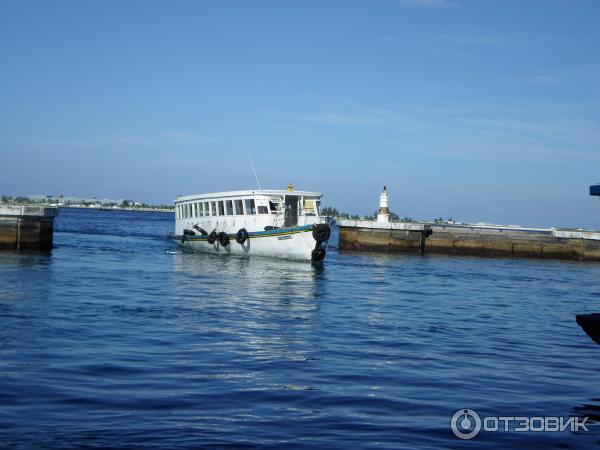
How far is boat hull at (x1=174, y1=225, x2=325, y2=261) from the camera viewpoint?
32.4m

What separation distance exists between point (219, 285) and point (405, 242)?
894 inches

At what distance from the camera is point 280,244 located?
33312 mm

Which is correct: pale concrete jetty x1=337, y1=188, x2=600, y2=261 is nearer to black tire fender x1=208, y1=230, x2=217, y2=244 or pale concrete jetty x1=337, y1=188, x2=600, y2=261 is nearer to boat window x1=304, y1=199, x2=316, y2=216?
boat window x1=304, y1=199, x2=316, y2=216

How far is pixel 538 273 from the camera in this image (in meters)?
35.3

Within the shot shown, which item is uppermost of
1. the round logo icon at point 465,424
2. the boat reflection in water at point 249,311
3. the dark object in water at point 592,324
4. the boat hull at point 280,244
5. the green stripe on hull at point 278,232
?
the green stripe on hull at point 278,232

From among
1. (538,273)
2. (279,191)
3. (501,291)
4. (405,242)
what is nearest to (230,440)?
(501,291)

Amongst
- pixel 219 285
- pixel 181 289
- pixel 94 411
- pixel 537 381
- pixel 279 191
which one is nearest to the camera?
pixel 94 411

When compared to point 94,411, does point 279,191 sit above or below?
above

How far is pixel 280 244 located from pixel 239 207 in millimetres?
3485

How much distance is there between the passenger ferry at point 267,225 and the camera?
3253cm

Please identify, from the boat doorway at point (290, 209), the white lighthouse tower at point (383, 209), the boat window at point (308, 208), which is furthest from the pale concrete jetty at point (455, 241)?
the boat doorway at point (290, 209)

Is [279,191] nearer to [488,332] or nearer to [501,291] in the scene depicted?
[501,291]

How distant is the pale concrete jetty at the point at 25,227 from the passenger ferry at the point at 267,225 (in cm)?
759

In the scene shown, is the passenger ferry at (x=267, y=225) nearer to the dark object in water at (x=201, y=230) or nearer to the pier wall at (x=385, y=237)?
the dark object in water at (x=201, y=230)
